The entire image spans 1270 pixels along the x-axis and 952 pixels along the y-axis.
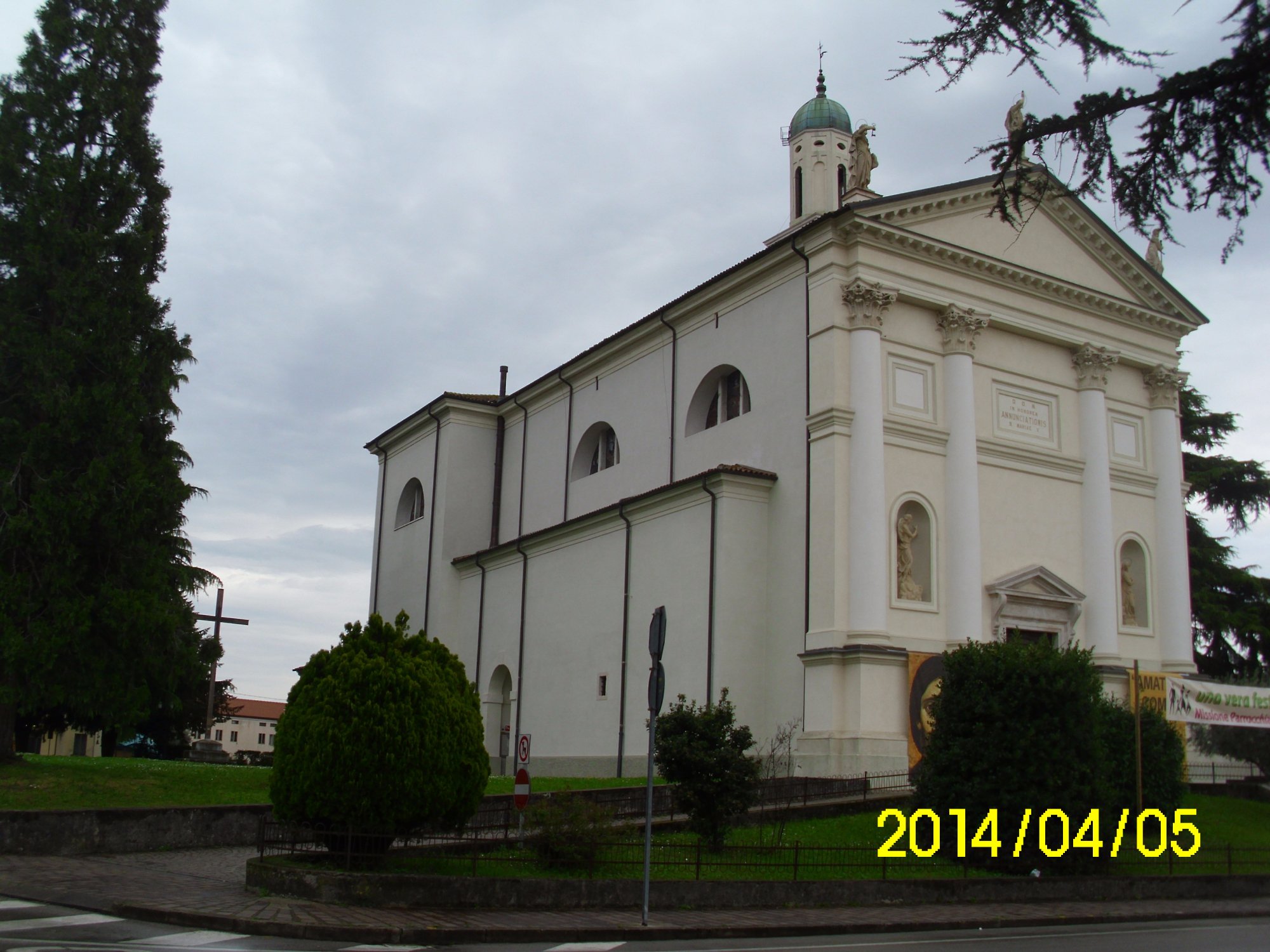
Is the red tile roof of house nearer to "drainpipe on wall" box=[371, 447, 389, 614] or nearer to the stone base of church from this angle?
"drainpipe on wall" box=[371, 447, 389, 614]

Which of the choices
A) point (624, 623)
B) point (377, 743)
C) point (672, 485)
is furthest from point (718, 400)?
point (377, 743)

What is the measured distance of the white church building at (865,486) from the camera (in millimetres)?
23922

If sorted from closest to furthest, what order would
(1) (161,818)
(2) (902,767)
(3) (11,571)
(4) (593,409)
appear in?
(1) (161,818) → (3) (11,571) → (2) (902,767) → (4) (593,409)

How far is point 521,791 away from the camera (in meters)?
13.8

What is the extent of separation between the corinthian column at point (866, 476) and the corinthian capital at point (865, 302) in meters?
0.01

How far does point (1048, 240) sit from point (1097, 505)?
6520 mm

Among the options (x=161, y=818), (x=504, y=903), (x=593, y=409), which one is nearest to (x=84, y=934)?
(x=504, y=903)

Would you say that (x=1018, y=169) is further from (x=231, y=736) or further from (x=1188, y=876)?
(x=231, y=736)

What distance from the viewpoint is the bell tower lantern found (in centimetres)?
3481

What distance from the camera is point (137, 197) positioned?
830 inches

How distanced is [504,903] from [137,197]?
15.3 meters

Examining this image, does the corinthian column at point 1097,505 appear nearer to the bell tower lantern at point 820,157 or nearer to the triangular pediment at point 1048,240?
the triangular pediment at point 1048,240

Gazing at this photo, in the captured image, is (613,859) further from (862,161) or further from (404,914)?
(862,161)
